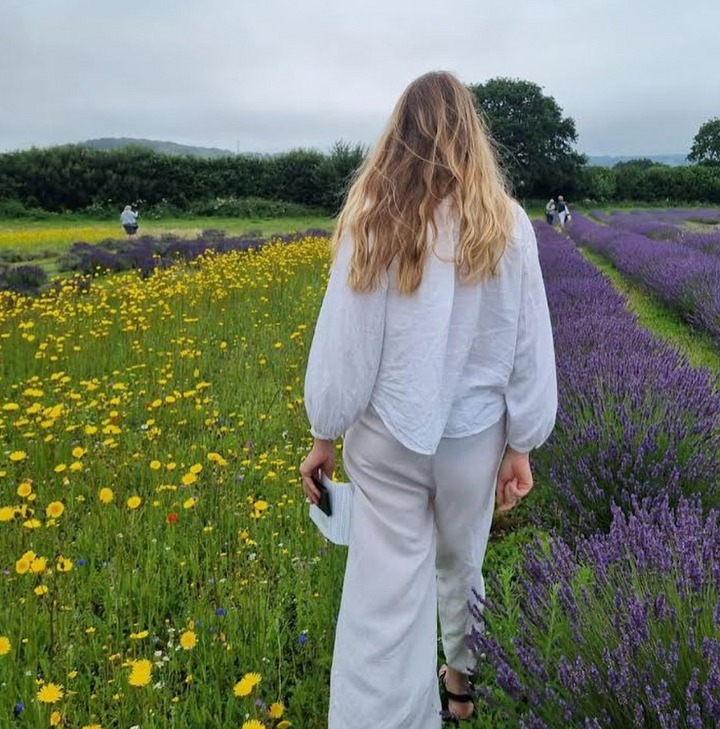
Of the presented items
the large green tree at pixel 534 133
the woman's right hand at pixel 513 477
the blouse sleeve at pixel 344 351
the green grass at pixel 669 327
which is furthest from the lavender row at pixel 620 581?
the large green tree at pixel 534 133

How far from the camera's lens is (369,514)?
1.63 meters

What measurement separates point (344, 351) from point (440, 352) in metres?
0.22

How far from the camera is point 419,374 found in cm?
150

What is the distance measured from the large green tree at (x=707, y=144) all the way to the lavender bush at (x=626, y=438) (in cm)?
7082

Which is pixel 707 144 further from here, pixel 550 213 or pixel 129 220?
pixel 129 220

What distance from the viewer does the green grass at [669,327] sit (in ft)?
18.4

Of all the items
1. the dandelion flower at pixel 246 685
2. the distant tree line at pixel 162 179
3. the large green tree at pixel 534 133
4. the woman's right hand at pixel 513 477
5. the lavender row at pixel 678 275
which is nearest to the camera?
the dandelion flower at pixel 246 685

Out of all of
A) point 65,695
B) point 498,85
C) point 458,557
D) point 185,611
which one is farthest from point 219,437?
point 498,85

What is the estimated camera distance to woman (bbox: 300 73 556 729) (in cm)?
148

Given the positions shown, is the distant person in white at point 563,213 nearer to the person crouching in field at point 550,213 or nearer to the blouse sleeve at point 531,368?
the person crouching in field at point 550,213

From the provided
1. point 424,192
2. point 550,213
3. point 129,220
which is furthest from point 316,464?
point 550,213

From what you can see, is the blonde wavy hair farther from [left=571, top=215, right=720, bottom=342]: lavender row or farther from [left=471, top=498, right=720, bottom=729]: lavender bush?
[left=571, top=215, right=720, bottom=342]: lavender row

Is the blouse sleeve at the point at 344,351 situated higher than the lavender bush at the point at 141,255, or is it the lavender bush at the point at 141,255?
the blouse sleeve at the point at 344,351

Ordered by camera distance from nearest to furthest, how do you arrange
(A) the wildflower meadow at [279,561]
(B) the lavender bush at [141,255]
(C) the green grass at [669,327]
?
1. (A) the wildflower meadow at [279,561]
2. (C) the green grass at [669,327]
3. (B) the lavender bush at [141,255]
